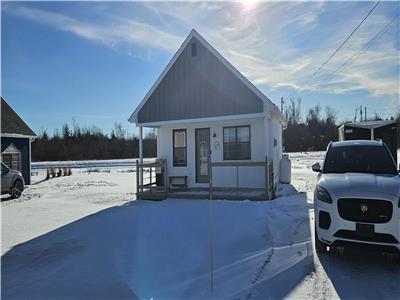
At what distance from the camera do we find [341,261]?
206 inches

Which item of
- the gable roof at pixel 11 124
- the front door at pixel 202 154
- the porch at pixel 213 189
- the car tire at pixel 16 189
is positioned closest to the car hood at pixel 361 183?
the porch at pixel 213 189

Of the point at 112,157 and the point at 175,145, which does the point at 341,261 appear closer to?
the point at 175,145

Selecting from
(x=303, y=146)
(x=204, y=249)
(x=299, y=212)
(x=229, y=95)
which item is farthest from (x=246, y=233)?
(x=303, y=146)

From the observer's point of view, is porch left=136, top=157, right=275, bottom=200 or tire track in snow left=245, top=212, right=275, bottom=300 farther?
porch left=136, top=157, right=275, bottom=200

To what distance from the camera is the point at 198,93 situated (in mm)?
12836

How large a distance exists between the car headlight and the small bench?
8752 mm

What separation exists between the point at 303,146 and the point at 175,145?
46.1 m

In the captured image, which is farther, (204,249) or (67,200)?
(67,200)

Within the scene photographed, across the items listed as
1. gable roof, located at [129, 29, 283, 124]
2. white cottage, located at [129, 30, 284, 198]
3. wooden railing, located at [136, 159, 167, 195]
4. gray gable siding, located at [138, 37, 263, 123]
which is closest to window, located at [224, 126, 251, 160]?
white cottage, located at [129, 30, 284, 198]

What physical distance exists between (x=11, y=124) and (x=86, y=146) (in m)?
40.2

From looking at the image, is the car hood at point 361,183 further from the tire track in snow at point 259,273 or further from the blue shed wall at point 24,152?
the blue shed wall at point 24,152

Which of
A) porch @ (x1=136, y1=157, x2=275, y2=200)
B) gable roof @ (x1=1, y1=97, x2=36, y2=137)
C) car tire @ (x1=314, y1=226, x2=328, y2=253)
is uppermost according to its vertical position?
gable roof @ (x1=1, y1=97, x2=36, y2=137)

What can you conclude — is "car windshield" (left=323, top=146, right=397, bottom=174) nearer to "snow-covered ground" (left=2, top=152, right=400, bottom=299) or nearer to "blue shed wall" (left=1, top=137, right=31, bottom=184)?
"snow-covered ground" (left=2, top=152, right=400, bottom=299)

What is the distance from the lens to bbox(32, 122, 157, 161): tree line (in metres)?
53.3
